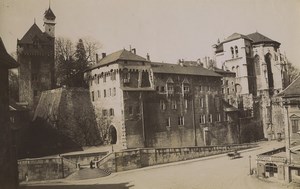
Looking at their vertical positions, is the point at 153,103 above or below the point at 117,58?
below

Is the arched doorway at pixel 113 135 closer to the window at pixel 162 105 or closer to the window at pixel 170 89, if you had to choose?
the window at pixel 162 105

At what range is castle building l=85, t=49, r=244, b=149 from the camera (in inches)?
615

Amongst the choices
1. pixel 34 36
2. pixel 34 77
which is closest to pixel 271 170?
pixel 34 77

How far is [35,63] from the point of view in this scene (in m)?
10.4

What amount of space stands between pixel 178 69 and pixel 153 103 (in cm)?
323

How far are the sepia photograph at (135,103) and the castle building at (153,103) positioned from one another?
0.06m

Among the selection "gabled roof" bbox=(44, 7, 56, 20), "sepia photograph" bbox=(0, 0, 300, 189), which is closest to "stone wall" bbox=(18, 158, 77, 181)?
"sepia photograph" bbox=(0, 0, 300, 189)

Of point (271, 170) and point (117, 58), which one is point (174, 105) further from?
point (271, 170)

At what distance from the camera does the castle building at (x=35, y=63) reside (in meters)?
9.45

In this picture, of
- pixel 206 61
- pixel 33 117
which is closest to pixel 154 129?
pixel 33 117

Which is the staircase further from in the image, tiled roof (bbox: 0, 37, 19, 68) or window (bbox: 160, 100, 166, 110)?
window (bbox: 160, 100, 166, 110)

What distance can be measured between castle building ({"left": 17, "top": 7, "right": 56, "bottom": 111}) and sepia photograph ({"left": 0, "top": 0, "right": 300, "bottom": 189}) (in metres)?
0.04

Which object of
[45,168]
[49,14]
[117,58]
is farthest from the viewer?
[117,58]

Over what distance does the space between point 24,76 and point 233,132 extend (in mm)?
14998
